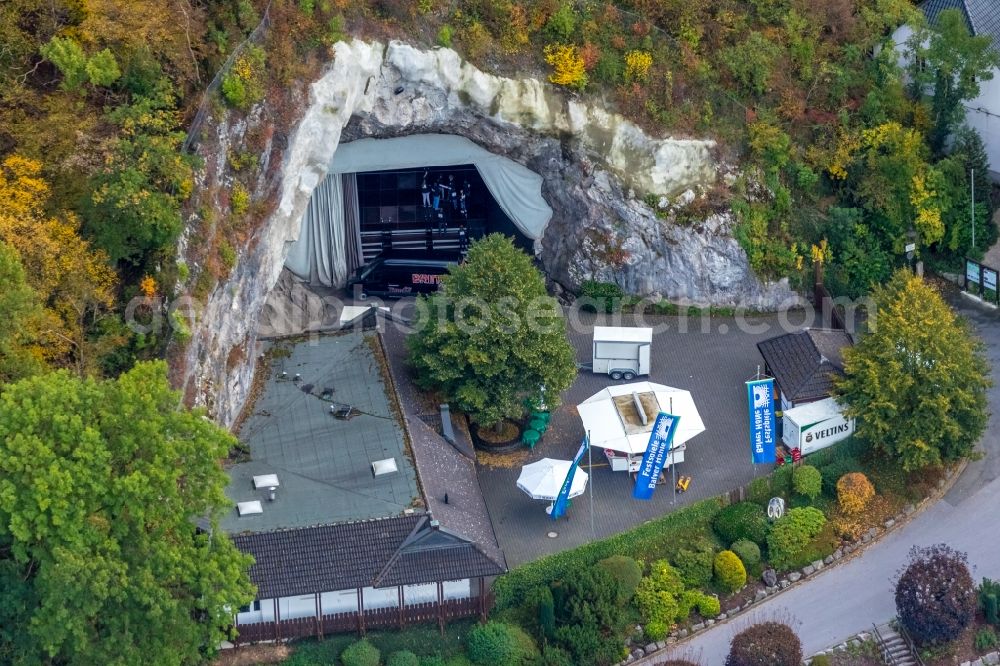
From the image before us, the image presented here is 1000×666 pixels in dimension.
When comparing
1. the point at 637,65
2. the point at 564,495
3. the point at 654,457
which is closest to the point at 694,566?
the point at 654,457

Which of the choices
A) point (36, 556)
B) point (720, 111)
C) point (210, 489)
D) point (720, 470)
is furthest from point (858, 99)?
point (36, 556)

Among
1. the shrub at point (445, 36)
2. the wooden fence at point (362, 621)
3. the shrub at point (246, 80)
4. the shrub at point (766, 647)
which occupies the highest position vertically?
the shrub at point (445, 36)

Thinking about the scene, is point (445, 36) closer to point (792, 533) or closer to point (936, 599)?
point (792, 533)

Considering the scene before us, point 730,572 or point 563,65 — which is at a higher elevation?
point 563,65

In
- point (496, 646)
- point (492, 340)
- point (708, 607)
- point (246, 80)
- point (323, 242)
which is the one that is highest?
point (246, 80)

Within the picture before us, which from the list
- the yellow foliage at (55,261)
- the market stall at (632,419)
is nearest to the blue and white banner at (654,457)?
the market stall at (632,419)

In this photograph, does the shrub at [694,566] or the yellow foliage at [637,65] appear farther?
the yellow foliage at [637,65]

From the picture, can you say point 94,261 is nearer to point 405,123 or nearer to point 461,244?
point 405,123

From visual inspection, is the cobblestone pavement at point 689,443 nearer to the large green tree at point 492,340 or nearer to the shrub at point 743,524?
the shrub at point 743,524
